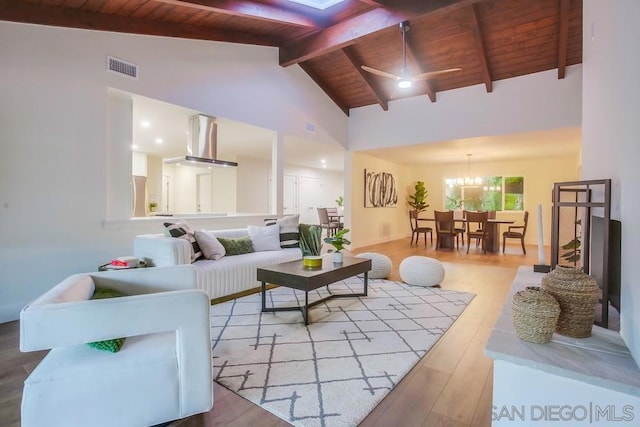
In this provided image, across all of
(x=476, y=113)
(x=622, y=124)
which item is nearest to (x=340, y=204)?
(x=476, y=113)

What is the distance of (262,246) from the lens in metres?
4.27

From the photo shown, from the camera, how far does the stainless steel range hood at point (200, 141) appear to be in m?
4.82

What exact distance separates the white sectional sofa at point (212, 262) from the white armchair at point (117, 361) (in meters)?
1.41

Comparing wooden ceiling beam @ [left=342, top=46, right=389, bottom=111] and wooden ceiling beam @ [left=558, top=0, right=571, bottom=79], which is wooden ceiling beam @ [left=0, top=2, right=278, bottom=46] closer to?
wooden ceiling beam @ [left=342, top=46, right=389, bottom=111]

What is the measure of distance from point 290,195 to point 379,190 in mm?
3072

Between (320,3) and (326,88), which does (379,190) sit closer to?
(326,88)

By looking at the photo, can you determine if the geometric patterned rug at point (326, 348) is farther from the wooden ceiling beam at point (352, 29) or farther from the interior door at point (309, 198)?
the interior door at point (309, 198)

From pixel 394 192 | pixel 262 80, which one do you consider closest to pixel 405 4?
pixel 262 80

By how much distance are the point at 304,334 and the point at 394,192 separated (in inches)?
292

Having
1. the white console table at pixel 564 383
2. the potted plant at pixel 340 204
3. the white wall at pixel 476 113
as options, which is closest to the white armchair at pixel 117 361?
the white console table at pixel 564 383

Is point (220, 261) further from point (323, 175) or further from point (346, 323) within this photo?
point (323, 175)

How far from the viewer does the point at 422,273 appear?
399cm

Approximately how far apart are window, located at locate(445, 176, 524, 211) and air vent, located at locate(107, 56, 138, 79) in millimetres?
8653

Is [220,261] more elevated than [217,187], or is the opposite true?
[217,187]
